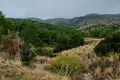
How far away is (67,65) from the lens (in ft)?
48.5

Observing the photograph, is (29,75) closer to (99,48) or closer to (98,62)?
(98,62)

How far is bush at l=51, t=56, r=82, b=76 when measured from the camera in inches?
570

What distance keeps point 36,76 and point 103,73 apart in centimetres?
474

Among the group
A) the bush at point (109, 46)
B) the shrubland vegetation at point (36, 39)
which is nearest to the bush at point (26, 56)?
the shrubland vegetation at point (36, 39)

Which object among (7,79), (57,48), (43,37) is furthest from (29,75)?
(43,37)

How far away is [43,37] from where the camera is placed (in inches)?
3408

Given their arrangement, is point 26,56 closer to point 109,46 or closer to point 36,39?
point 109,46

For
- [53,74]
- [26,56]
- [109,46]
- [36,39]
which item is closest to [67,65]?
[53,74]

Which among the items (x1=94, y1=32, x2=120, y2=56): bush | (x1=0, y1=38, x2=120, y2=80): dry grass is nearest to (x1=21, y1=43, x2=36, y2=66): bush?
(x1=0, y1=38, x2=120, y2=80): dry grass

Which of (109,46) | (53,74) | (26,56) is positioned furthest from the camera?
(109,46)

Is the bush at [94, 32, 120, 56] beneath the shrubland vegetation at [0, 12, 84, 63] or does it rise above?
above

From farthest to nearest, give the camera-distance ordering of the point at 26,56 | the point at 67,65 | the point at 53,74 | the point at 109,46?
the point at 109,46, the point at 26,56, the point at 67,65, the point at 53,74

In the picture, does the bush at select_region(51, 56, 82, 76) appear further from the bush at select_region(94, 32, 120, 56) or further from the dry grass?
the bush at select_region(94, 32, 120, 56)

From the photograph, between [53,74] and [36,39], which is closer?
[53,74]
